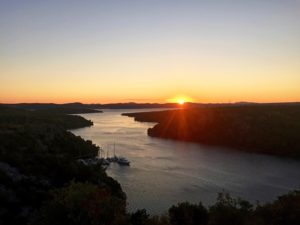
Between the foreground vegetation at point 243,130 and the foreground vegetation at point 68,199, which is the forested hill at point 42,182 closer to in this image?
the foreground vegetation at point 68,199

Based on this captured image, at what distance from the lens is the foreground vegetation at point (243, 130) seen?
341 ft

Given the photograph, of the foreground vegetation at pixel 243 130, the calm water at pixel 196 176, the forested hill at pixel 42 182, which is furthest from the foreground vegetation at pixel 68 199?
the foreground vegetation at pixel 243 130

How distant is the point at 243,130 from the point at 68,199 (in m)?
103

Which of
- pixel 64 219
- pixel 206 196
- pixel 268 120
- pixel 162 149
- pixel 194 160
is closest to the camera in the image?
pixel 64 219

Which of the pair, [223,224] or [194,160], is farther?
[194,160]

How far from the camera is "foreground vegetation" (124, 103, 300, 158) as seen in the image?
4097 inches

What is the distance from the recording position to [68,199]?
79.3 ft

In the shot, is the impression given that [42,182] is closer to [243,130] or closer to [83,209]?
[83,209]

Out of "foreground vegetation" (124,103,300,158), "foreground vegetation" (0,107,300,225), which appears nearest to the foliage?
"foreground vegetation" (0,107,300,225)

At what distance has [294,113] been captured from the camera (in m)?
138

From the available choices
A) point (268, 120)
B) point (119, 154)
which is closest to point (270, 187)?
point (119, 154)

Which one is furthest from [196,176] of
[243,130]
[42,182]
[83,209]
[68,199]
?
[243,130]

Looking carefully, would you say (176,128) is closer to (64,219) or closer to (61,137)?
(61,137)

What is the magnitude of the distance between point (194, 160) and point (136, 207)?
36.6 meters
